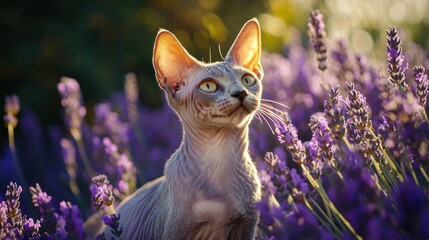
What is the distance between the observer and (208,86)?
85.7 inches

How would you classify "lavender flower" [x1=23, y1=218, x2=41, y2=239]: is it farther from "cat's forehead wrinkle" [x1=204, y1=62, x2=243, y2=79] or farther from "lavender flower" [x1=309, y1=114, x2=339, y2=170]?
"lavender flower" [x1=309, y1=114, x2=339, y2=170]

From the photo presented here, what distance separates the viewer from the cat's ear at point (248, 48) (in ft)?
8.00

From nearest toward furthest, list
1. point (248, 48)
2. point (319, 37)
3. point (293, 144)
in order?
point (293, 144), point (248, 48), point (319, 37)

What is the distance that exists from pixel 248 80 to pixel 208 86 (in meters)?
0.18

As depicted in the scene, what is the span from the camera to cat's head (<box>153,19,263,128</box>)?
2.12 meters

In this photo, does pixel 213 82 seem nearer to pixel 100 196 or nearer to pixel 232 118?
pixel 232 118

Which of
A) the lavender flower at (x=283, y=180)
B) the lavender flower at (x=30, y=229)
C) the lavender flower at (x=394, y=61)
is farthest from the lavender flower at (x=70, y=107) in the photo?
the lavender flower at (x=394, y=61)

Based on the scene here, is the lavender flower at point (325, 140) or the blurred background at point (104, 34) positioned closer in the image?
the lavender flower at point (325, 140)

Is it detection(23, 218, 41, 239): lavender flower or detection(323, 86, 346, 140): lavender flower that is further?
detection(23, 218, 41, 239): lavender flower

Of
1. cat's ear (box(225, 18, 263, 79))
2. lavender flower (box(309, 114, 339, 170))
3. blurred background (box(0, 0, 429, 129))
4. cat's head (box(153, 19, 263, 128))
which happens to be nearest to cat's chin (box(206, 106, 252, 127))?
cat's head (box(153, 19, 263, 128))

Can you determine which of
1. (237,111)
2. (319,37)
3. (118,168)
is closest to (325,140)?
(237,111)

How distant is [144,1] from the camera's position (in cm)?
660

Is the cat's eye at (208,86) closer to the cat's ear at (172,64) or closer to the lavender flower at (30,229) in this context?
the cat's ear at (172,64)

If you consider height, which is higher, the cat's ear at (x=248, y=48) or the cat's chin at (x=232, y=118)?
the cat's ear at (x=248, y=48)
